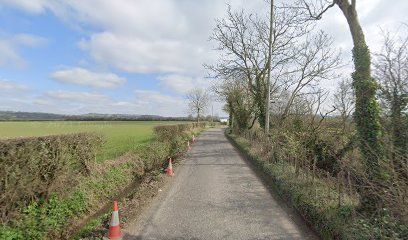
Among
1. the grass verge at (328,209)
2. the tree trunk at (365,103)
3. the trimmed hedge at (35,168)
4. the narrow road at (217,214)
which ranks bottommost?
the narrow road at (217,214)

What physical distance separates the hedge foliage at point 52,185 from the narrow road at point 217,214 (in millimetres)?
1819

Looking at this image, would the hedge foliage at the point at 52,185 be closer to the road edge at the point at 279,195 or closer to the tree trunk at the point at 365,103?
the road edge at the point at 279,195

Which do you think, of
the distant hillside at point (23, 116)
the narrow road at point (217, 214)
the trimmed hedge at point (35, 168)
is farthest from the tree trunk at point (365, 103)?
the distant hillside at point (23, 116)

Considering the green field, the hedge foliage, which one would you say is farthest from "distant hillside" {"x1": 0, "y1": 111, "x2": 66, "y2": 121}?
the hedge foliage

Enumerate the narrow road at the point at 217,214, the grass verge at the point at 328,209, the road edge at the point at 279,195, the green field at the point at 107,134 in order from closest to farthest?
1. the grass verge at the point at 328,209
2. the narrow road at the point at 217,214
3. the road edge at the point at 279,195
4. the green field at the point at 107,134

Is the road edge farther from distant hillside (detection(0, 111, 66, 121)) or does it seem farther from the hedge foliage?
distant hillside (detection(0, 111, 66, 121))

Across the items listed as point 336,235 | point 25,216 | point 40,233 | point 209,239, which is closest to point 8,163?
point 25,216

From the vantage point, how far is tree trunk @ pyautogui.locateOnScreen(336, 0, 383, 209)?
6.79m

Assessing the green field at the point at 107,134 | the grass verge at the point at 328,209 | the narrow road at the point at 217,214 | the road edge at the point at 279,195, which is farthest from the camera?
the green field at the point at 107,134

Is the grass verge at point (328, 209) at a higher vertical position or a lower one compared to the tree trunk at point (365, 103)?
lower

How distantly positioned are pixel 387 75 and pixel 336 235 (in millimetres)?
5122

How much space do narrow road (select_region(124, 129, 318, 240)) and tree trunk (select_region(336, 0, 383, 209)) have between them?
2072 millimetres

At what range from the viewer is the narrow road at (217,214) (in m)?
6.12

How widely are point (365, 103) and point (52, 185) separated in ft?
23.9
